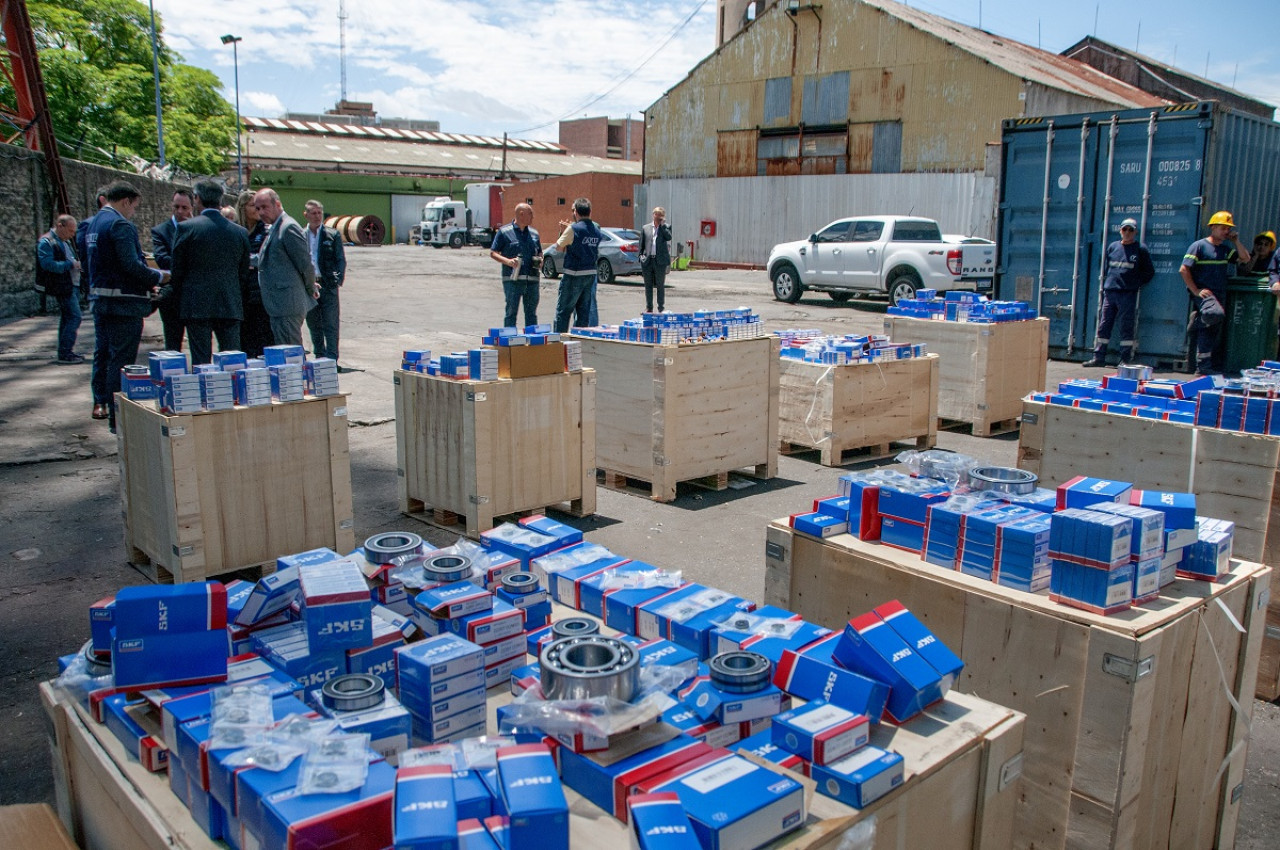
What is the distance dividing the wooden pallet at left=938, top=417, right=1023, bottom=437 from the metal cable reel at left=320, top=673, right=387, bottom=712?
853 centimetres

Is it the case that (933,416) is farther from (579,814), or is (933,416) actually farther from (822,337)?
(579,814)

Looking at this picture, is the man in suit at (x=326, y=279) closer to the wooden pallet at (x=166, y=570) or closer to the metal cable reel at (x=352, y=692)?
the wooden pallet at (x=166, y=570)

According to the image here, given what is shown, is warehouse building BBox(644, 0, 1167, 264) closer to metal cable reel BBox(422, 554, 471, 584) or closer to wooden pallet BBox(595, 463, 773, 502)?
wooden pallet BBox(595, 463, 773, 502)

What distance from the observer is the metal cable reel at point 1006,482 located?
3.96 m

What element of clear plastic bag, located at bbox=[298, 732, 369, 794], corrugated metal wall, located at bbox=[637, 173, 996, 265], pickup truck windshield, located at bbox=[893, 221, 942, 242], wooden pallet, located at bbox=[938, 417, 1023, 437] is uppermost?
corrugated metal wall, located at bbox=[637, 173, 996, 265]

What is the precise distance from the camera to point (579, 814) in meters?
2.20

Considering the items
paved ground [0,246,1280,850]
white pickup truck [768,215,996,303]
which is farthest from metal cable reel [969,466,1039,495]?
white pickup truck [768,215,996,303]

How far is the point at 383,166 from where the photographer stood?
196ft

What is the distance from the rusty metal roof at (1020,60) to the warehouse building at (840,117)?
96mm

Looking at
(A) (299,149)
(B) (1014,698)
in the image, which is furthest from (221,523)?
(A) (299,149)

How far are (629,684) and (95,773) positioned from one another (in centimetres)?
145

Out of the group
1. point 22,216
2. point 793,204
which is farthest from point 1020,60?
point 22,216

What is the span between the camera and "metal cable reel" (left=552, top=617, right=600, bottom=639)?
9.37 ft

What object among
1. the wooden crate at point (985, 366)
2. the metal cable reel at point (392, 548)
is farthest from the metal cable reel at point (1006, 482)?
the wooden crate at point (985, 366)
